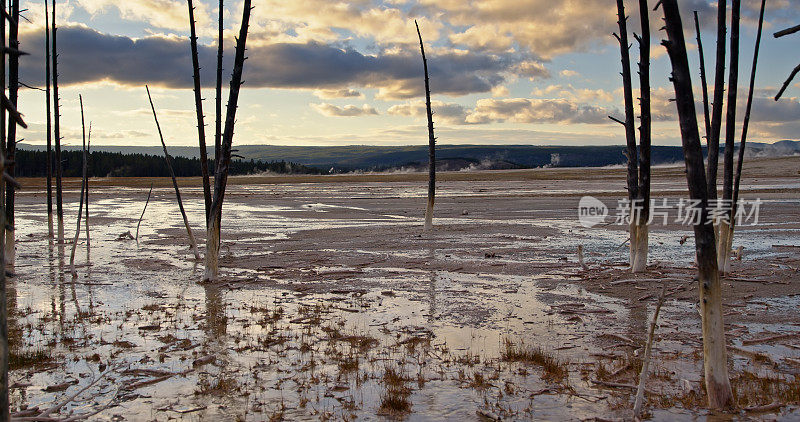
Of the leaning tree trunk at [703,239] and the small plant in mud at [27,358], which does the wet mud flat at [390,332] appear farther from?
the leaning tree trunk at [703,239]

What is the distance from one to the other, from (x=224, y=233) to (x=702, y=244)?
20.9m

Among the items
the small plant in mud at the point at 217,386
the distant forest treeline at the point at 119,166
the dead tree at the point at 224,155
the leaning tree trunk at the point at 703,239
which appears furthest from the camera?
the distant forest treeline at the point at 119,166

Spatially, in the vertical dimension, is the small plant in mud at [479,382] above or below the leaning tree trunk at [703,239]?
below

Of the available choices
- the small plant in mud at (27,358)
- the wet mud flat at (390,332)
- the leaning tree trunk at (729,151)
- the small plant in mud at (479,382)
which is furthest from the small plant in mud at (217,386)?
the leaning tree trunk at (729,151)

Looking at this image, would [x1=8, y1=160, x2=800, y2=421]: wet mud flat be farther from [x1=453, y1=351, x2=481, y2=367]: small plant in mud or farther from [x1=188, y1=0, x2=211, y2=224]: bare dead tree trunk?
[x1=188, y1=0, x2=211, y2=224]: bare dead tree trunk

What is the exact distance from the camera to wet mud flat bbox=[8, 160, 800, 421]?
23.2ft

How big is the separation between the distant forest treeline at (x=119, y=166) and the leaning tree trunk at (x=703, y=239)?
90.1 meters

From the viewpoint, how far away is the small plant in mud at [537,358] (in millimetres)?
7947

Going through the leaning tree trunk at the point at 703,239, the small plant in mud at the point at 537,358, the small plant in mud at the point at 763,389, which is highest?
the leaning tree trunk at the point at 703,239

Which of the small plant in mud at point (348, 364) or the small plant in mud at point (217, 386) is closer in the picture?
the small plant in mud at point (217, 386)

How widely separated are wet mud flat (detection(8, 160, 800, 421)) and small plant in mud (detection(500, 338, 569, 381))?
28 millimetres

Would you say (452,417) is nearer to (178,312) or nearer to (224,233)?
(178,312)

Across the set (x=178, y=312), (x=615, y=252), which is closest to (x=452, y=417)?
(x=178, y=312)

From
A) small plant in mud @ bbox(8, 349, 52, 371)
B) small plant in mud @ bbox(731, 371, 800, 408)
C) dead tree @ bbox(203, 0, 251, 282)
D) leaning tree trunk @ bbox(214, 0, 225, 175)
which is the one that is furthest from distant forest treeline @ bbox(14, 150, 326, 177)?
small plant in mud @ bbox(731, 371, 800, 408)
